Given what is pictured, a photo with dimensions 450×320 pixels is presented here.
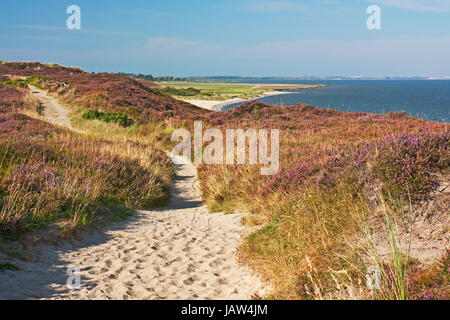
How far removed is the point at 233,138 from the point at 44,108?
738 inches

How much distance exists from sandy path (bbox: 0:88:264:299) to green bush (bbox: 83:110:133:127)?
1709 centimetres

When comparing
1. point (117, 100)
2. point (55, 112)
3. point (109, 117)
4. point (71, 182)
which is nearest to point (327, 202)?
point (71, 182)

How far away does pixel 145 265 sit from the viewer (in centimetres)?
663

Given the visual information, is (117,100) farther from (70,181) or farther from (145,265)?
(145,265)

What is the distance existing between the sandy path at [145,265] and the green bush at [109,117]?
1709 centimetres

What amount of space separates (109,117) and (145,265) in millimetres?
20521

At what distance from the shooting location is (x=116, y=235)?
8141 mm

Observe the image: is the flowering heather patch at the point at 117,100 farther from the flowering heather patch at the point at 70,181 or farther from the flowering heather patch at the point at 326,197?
the flowering heather patch at the point at 326,197

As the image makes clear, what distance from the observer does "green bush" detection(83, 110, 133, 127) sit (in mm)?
25502

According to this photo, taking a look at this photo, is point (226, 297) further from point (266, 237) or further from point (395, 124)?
point (395, 124)

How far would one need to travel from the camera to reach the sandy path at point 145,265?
541 cm

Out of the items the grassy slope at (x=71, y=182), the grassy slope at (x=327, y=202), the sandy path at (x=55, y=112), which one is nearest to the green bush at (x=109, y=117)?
the sandy path at (x=55, y=112)

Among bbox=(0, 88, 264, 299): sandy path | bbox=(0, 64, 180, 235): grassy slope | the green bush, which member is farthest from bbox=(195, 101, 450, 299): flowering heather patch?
the green bush
